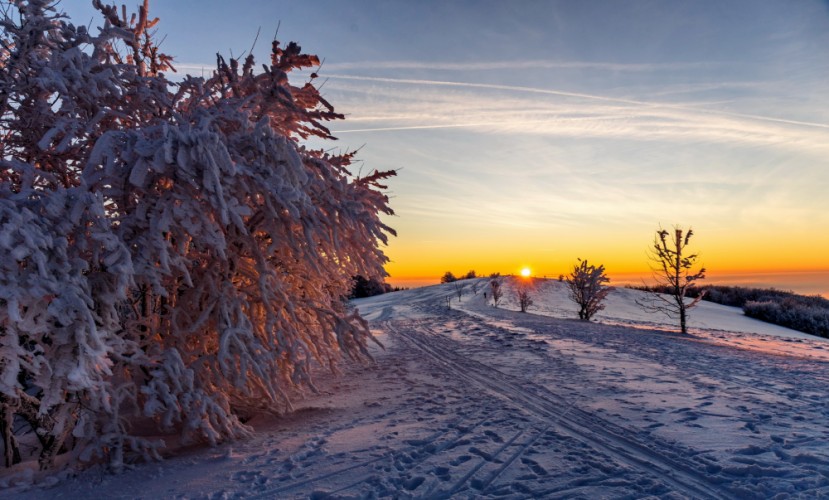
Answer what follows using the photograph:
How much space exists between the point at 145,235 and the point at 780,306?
138 ft

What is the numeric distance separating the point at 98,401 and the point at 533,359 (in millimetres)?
8574

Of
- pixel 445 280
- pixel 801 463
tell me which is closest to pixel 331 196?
pixel 801 463

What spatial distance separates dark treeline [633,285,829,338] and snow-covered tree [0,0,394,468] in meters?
20.2

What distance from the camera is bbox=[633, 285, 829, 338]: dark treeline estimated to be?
90.1ft

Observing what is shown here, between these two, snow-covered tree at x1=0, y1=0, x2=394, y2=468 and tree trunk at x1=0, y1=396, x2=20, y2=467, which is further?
tree trunk at x1=0, y1=396, x2=20, y2=467

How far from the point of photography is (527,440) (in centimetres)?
539

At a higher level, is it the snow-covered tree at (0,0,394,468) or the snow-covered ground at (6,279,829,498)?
the snow-covered tree at (0,0,394,468)

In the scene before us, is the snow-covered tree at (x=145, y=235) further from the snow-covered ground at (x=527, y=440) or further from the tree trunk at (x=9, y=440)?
the snow-covered ground at (x=527, y=440)

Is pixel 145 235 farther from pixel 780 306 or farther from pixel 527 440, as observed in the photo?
pixel 780 306

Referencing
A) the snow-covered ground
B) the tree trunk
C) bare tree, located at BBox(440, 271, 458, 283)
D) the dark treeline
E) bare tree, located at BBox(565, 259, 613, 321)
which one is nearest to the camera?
the snow-covered ground

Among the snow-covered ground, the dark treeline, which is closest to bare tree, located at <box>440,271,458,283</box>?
the dark treeline

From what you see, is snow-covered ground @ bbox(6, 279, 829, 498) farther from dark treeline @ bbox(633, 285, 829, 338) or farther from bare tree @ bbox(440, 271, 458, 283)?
bare tree @ bbox(440, 271, 458, 283)

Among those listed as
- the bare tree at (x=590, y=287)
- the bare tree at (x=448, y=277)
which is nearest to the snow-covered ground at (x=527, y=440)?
the bare tree at (x=590, y=287)

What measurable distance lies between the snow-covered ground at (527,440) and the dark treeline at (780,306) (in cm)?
1480
